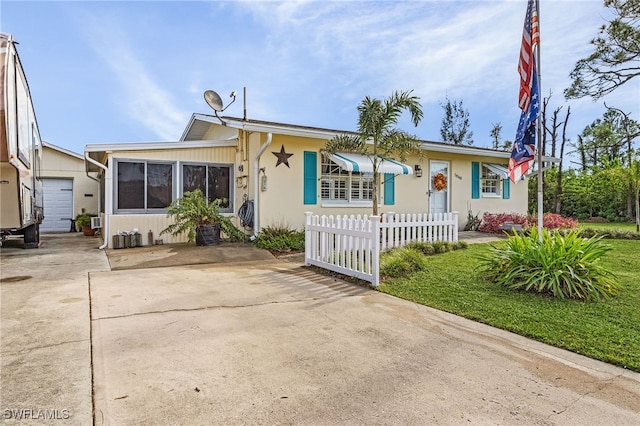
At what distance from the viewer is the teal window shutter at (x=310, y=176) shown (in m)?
10.2

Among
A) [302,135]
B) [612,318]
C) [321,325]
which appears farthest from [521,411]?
[302,135]

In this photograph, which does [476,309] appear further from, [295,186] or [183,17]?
[183,17]

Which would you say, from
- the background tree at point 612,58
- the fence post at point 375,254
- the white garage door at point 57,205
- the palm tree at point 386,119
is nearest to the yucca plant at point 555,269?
the fence post at point 375,254

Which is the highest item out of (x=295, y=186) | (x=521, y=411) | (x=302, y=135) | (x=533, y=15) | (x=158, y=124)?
(x=158, y=124)

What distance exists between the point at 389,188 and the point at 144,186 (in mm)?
6970

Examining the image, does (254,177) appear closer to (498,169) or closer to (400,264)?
(400,264)

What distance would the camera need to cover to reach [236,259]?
7.67 metres

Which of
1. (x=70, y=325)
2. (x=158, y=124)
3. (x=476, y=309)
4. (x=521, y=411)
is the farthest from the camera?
(x=158, y=124)

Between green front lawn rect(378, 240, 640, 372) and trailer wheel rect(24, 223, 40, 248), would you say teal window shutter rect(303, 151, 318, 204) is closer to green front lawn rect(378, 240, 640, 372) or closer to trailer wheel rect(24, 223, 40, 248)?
green front lawn rect(378, 240, 640, 372)

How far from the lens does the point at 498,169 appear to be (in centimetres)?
1318

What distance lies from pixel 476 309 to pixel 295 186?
6697mm

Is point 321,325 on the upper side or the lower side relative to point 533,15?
lower

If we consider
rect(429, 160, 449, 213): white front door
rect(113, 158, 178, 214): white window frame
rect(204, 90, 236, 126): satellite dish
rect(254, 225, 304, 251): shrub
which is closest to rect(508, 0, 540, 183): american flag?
rect(254, 225, 304, 251): shrub

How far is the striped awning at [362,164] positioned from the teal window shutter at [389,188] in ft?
3.11
